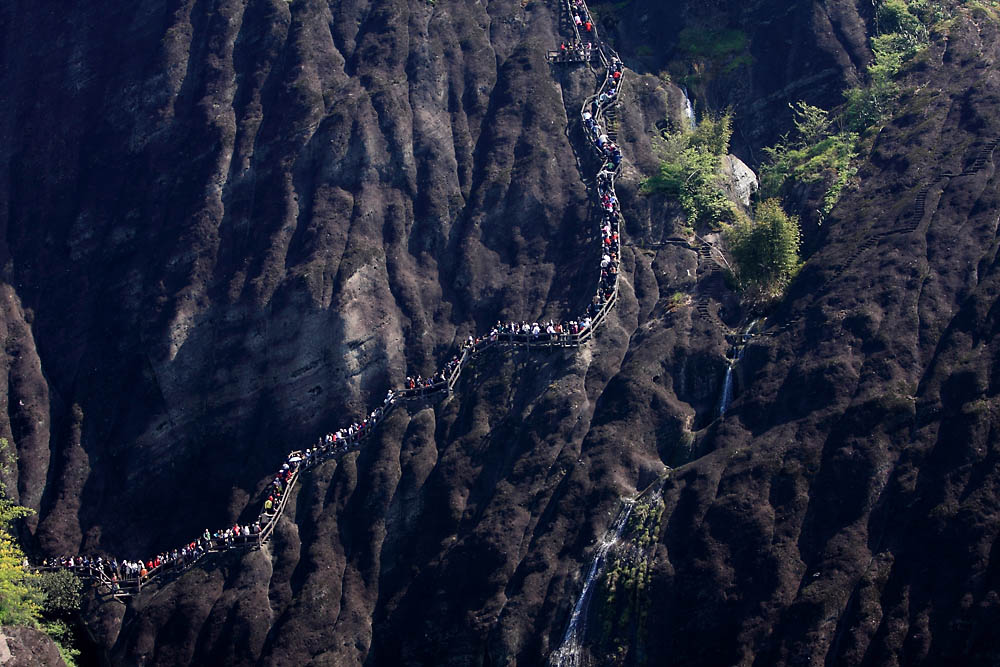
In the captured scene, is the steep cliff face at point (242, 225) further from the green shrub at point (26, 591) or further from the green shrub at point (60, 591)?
the green shrub at point (60, 591)

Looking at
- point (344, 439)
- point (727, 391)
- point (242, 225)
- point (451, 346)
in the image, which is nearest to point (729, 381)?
point (727, 391)

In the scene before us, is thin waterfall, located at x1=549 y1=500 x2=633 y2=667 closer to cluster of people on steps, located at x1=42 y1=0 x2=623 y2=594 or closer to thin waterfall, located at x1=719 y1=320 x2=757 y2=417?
thin waterfall, located at x1=719 y1=320 x2=757 y2=417

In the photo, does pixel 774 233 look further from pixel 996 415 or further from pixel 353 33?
pixel 353 33

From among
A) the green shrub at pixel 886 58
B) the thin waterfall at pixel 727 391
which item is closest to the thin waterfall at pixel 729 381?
the thin waterfall at pixel 727 391

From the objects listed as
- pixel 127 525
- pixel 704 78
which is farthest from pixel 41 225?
pixel 704 78

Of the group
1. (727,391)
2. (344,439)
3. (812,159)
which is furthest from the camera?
(812,159)

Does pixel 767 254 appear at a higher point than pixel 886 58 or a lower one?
lower

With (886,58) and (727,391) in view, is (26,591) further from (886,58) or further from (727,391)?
(886,58)
